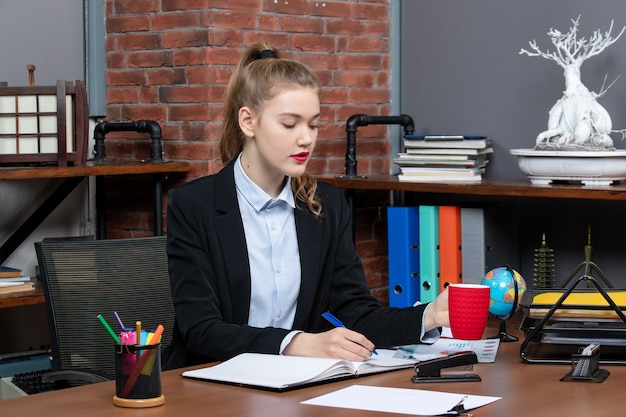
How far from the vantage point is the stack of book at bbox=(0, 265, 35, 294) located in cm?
311

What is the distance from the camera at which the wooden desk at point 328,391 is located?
4.98 feet

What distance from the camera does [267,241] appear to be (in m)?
2.23

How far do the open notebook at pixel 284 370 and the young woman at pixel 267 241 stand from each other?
0.21 metres

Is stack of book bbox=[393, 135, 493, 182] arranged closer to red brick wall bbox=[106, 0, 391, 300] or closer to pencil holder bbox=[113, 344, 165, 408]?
red brick wall bbox=[106, 0, 391, 300]

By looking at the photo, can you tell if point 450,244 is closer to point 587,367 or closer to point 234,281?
point 234,281

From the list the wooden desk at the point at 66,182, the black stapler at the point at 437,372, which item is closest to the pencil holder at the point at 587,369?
the black stapler at the point at 437,372

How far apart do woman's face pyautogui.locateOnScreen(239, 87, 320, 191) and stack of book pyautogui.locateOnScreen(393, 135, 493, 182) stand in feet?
4.08

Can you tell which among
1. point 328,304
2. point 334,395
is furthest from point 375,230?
point 334,395

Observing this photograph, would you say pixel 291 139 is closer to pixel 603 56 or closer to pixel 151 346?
pixel 151 346

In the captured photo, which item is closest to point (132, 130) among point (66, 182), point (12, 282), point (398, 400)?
point (66, 182)

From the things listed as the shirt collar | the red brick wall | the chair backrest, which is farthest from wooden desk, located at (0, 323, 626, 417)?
the red brick wall

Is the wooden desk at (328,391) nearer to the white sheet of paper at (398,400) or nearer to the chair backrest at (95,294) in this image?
the white sheet of paper at (398,400)

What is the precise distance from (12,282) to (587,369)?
2025mm

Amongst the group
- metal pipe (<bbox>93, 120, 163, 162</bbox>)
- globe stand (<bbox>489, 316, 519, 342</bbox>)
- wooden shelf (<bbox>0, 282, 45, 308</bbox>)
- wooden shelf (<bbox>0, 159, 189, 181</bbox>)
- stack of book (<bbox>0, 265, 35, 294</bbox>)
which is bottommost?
wooden shelf (<bbox>0, 282, 45, 308</bbox>)
